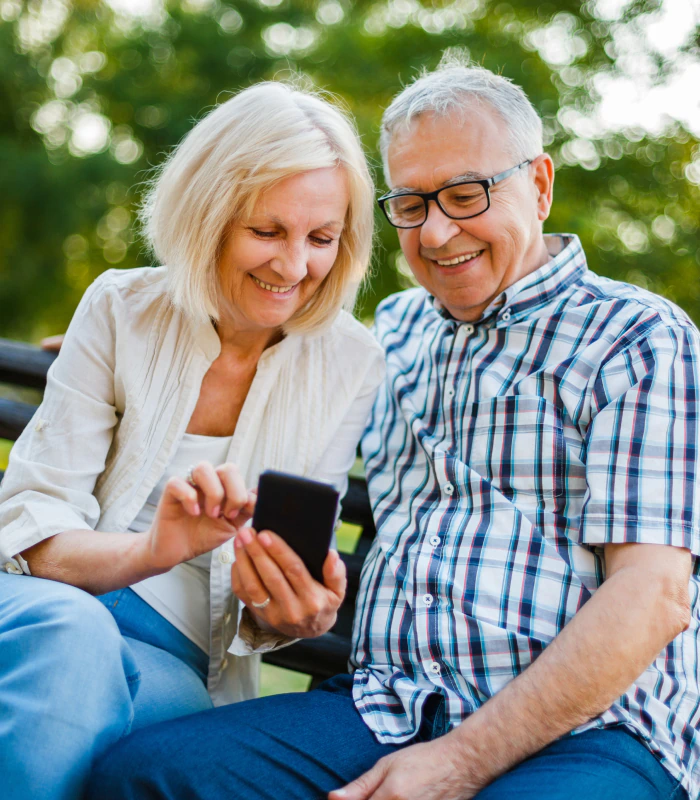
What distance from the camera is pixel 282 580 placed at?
164cm

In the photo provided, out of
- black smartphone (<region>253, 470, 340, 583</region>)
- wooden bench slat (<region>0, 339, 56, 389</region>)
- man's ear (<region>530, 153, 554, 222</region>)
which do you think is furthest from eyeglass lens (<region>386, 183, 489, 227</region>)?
wooden bench slat (<region>0, 339, 56, 389</region>)

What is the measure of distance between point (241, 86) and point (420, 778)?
9901 millimetres

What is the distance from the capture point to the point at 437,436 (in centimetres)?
217

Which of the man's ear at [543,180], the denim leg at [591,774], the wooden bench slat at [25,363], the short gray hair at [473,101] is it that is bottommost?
the denim leg at [591,774]

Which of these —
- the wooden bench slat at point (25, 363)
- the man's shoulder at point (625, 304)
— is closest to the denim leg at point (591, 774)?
the man's shoulder at point (625, 304)

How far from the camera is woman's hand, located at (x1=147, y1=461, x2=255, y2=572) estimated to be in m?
1.57

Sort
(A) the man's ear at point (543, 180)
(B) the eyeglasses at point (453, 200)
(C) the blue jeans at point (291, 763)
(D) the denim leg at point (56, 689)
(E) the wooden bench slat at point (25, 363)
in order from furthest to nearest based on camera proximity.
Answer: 1. (E) the wooden bench slat at point (25, 363)
2. (A) the man's ear at point (543, 180)
3. (B) the eyeglasses at point (453, 200)
4. (C) the blue jeans at point (291, 763)
5. (D) the denim leg at point (56, 689)

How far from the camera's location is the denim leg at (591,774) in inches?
59.9

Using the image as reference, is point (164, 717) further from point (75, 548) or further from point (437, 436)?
point (437, 436)

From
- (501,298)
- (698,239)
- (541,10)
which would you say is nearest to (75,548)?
(501,298)

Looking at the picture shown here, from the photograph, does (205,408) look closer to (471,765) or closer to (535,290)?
(535,290)

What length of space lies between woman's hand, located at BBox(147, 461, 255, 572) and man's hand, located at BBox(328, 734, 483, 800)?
592 mm

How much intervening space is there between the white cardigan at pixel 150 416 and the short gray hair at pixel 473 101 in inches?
27.6

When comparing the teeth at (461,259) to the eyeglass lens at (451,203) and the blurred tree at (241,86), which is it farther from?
the blurred tree at (241,86)
